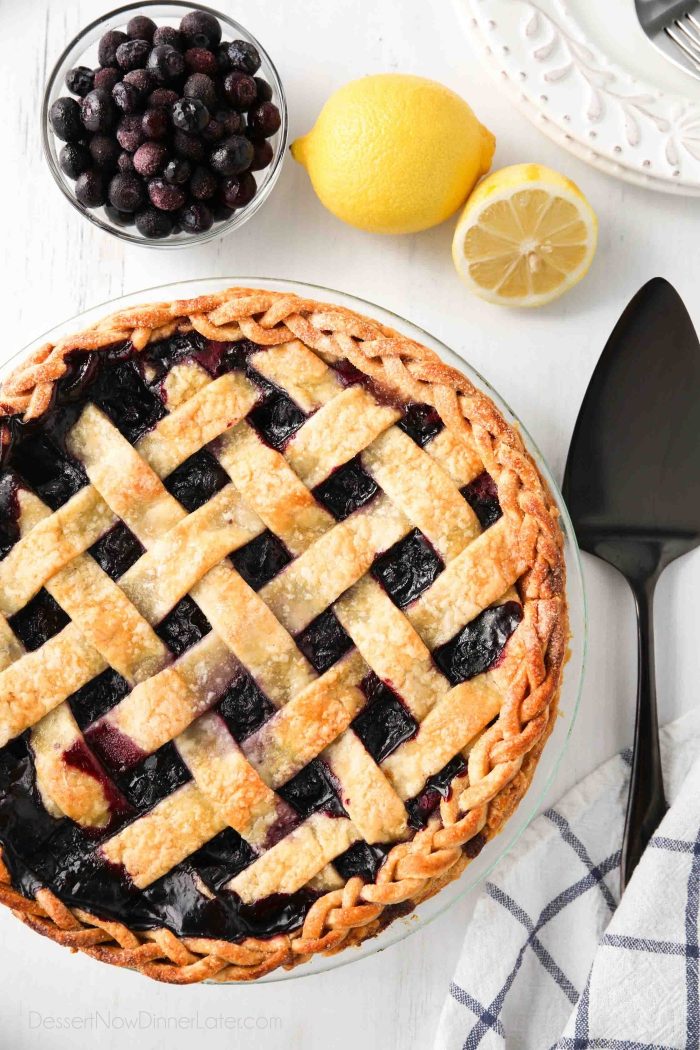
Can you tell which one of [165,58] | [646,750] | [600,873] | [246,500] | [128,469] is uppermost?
[165,58]

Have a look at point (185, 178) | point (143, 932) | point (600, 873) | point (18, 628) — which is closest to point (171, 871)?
point (143, 932)

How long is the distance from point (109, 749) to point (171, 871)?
19 cm

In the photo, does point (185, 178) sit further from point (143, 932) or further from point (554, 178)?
point (143, 932)

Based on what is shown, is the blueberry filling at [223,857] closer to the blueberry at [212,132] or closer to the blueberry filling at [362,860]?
the blueberry filling at [362,860]

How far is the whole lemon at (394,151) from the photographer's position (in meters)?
1.52

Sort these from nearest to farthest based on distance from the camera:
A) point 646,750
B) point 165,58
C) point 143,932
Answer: point 143,932, point 165,58, point 646,750

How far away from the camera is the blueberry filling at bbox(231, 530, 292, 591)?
1.42 meters

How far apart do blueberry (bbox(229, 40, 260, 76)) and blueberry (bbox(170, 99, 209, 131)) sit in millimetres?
117

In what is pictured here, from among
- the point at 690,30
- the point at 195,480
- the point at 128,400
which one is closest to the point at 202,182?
the point at 128,400

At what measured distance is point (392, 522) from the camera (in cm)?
142

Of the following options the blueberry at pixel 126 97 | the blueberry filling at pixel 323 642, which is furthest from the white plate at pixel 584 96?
the blueberry filling at pixel 323 642

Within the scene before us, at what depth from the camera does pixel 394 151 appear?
151 centimetres

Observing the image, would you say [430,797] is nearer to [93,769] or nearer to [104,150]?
[93,769]

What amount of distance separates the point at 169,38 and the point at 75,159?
0.23m
